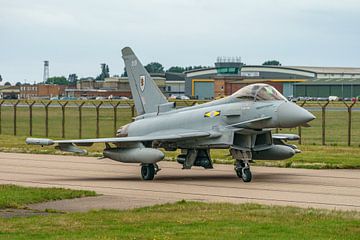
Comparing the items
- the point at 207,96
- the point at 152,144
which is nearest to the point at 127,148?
the point at 152,144

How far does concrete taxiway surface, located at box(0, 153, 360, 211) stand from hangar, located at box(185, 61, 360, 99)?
79109mm

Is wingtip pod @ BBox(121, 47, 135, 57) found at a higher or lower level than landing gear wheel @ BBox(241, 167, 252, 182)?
higher

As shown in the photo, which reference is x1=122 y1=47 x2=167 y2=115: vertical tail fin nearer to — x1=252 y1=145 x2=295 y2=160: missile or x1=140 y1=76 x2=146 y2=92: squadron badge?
x1=140 y1=76 x2=146 y2=92: squadron badge

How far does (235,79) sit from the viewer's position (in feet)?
369

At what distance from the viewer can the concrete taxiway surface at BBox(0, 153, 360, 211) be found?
18.2 metres

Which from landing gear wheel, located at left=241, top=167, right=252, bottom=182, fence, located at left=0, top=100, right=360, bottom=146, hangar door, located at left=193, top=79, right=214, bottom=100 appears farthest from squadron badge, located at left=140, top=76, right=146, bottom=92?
hangar door, located at left=193, top=79, right=214, bottom=100

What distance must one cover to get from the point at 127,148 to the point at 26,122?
37342 mm

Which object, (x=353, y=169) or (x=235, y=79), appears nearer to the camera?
(x=353, y=169)

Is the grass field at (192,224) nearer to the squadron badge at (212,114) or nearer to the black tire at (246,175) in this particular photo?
the black tire at (246,175)

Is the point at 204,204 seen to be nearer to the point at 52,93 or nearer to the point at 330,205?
the point at 330,205

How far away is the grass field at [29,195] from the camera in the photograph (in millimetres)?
17283

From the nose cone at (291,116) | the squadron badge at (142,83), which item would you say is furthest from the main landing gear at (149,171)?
the nose cone at (291,116)

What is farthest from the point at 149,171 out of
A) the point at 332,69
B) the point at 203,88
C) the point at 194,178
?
the point at 332,69

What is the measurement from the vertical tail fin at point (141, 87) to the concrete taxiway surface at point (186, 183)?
202 centimetres
